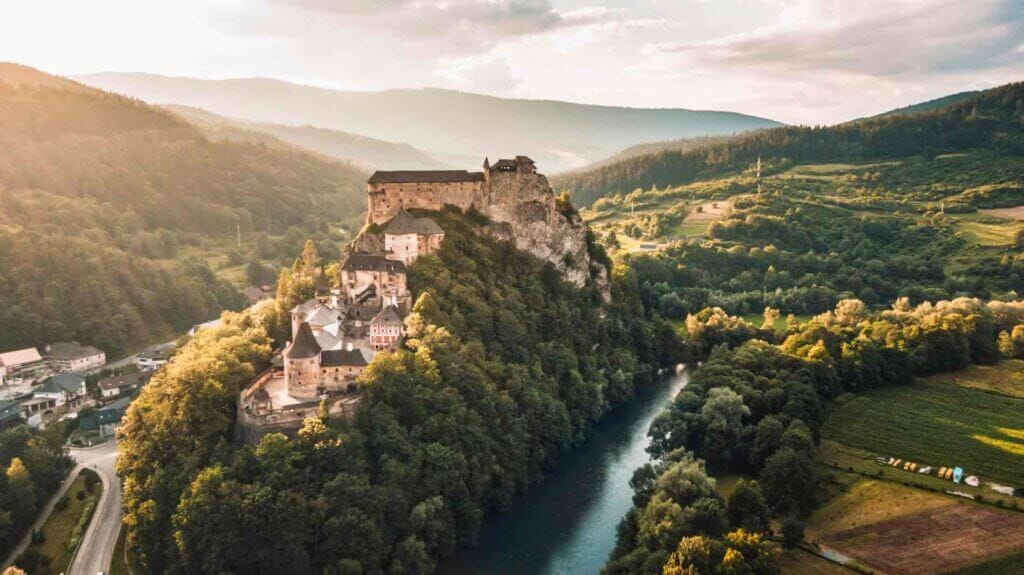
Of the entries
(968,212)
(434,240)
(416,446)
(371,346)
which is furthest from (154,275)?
(968,212)

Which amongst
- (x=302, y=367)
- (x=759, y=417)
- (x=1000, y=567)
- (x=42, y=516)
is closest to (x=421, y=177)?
(x=302, y=367)

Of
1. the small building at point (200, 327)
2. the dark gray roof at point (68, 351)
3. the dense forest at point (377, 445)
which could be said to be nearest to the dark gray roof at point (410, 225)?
the dense forest at point (377, 445)

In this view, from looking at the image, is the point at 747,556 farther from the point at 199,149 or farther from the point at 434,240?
the point at 199,149

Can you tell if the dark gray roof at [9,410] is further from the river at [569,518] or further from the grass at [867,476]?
the grass at [867,476]

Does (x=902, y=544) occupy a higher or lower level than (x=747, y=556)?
lower

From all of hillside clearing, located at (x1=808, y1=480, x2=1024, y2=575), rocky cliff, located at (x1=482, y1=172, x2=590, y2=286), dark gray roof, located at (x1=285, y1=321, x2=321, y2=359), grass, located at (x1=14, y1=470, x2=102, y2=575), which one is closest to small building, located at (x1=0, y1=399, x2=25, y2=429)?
grass, located at (x1=14, y1=470, x2=102, y2=575)

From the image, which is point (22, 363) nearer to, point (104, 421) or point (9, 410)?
point (9, 410)

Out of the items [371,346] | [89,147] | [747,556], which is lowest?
[747,556]
